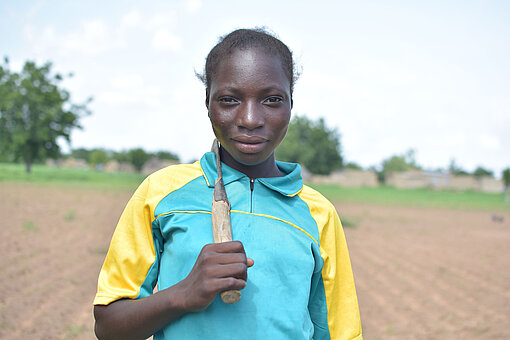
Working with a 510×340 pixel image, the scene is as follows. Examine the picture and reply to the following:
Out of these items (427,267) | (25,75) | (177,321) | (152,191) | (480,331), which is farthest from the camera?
(25,75)

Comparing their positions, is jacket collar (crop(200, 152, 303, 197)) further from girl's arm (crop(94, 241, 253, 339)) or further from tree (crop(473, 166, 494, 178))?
tree (crop(473, 166, 494, 178))

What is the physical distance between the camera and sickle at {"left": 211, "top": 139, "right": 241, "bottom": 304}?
964 millimetres

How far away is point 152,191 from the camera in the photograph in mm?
1180

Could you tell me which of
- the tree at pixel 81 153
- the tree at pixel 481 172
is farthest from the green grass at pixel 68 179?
the tree at pixel 81 153

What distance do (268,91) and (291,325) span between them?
2.04 feet

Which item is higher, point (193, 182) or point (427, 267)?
point (193, 182)

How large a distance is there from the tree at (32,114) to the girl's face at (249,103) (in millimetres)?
31818

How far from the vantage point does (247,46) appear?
3.96 feet

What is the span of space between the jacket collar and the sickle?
0.04 m

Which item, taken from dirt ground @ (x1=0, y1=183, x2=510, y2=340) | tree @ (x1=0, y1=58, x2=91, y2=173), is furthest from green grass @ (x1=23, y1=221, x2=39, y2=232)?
tree @ (x1=0, y1=58, x2=91, y2=173)

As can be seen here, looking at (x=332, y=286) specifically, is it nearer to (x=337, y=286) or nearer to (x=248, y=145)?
(x=337, y=286)

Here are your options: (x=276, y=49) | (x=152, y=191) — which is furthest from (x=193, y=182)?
(x=276, y=49)

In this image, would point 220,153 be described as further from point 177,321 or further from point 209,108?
point 177,321

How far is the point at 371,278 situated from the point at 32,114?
30.6m
